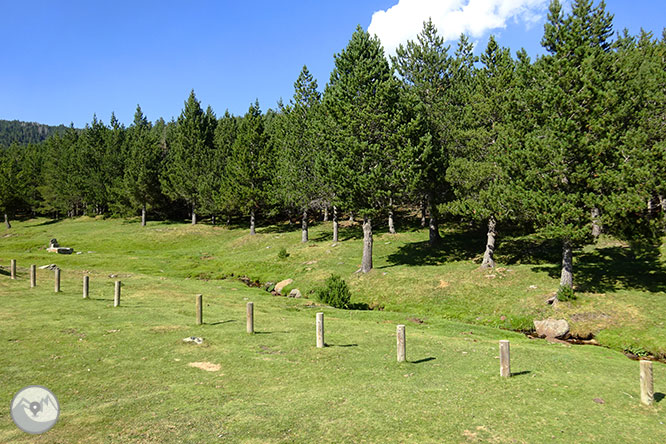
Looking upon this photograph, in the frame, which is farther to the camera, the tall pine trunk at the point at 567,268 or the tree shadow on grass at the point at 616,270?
the tree shadow on grass at the point at 616,270

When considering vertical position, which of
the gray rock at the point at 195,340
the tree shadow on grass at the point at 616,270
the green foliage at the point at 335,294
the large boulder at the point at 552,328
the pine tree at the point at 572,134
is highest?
the pine tree at the point at 572,134

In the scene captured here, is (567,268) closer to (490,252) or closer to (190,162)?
(490,252)

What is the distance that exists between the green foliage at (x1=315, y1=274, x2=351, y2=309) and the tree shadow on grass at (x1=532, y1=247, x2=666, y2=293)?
56.2 ft

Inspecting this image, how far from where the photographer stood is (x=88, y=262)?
47.8 m

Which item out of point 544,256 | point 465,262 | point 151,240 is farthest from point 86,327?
point 151,240

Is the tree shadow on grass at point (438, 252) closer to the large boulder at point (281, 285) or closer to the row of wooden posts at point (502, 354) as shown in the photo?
the large boulder at point (281, 285)

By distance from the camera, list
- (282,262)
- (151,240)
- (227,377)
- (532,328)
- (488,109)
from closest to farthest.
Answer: (227,377) → (532,328) → (488,109) → (282,262) → (151,240)

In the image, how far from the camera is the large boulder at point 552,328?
24.8 m

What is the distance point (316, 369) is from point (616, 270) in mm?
29663

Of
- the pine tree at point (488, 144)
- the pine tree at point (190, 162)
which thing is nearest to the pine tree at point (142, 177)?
the pine tree at point (190, 162)

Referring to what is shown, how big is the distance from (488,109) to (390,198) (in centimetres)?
1214

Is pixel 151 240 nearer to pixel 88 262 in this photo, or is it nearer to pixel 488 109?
pixel 88 262

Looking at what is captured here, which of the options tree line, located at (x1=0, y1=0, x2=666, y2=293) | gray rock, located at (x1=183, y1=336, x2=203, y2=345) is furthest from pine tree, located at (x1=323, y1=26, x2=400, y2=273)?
gray rock, located at (x1=183, y1=336, x2=203, y2=345)

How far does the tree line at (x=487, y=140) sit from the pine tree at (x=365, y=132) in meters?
0.14
